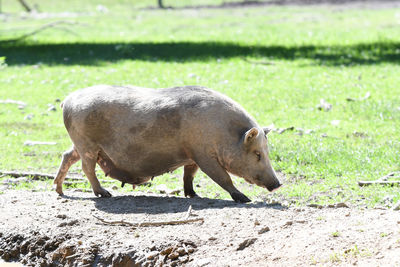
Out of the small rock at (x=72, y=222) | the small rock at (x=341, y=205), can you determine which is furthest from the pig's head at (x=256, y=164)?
the small rock at (x=72, y=222)

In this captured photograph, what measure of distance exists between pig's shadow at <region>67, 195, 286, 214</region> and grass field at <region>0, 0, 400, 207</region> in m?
0.90

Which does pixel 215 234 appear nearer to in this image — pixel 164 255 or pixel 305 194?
pixel 164 255

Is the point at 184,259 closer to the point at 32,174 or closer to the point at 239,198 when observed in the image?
the point at 239,198

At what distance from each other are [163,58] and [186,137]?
403 inches

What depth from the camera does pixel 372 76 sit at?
1566 centimetres

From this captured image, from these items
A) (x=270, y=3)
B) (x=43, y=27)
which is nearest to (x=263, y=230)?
(x=43, y=27)

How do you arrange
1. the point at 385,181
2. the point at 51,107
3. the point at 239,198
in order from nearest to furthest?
the point at 239,198
the point at 385,181
the point at 51,107

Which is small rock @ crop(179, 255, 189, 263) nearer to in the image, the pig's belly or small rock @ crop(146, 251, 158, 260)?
small rock @ crop(146, 251, 158, 260)

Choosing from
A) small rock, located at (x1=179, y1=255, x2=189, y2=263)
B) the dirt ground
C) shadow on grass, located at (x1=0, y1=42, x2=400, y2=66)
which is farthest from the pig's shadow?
shadow on grass, located at (x1=0, y1=42, x2=400, y2=66)

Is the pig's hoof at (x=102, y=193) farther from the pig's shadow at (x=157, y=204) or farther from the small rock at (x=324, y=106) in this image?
the small rock at (x=324, y=106)

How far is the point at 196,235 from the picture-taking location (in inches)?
253

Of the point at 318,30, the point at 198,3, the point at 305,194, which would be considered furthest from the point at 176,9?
the point at 305,194

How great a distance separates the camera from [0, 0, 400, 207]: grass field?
9.73 m

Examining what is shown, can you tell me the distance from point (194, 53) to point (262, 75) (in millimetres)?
2788
